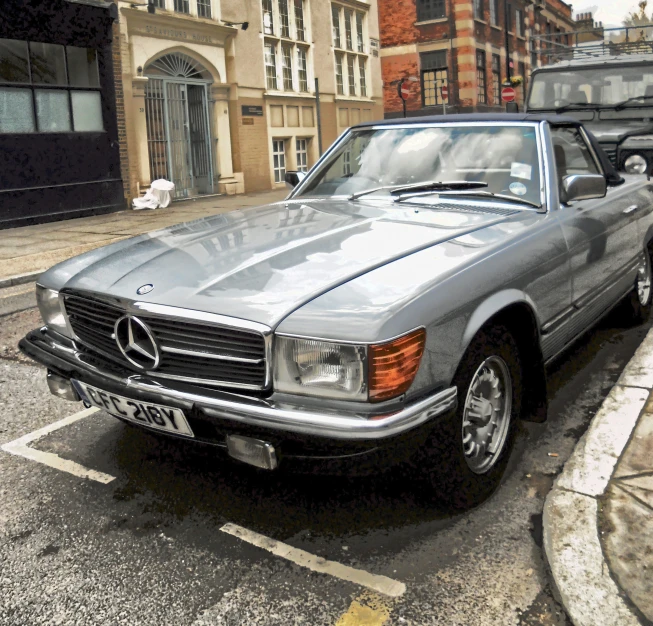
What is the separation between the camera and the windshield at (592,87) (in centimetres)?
1104

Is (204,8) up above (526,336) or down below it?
above

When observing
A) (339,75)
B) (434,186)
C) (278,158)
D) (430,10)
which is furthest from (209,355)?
(430,10)

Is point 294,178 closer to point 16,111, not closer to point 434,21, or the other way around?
point 16,111

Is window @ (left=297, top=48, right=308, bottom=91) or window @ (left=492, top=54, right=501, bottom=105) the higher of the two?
window @ (left=492, top=54, right=501, bottom=105)

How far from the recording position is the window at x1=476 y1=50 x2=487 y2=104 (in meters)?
36.7

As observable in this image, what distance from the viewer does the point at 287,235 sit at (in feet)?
11.1

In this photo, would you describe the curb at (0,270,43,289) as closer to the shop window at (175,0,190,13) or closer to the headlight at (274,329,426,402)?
the headlight at (274,329,426,402)

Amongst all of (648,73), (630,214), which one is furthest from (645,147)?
(630,214)

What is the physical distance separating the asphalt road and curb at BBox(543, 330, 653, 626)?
0.25 ft

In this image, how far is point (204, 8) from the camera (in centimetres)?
1917

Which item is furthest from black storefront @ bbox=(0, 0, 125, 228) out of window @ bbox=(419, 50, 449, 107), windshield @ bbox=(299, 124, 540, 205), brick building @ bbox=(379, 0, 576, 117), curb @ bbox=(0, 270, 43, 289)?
window @ bbox=(419, 50, 449, 107)

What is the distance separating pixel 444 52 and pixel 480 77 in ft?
7.79

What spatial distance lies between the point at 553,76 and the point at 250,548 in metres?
10.6

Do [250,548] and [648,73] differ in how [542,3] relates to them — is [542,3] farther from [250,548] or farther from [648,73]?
[250,548]
